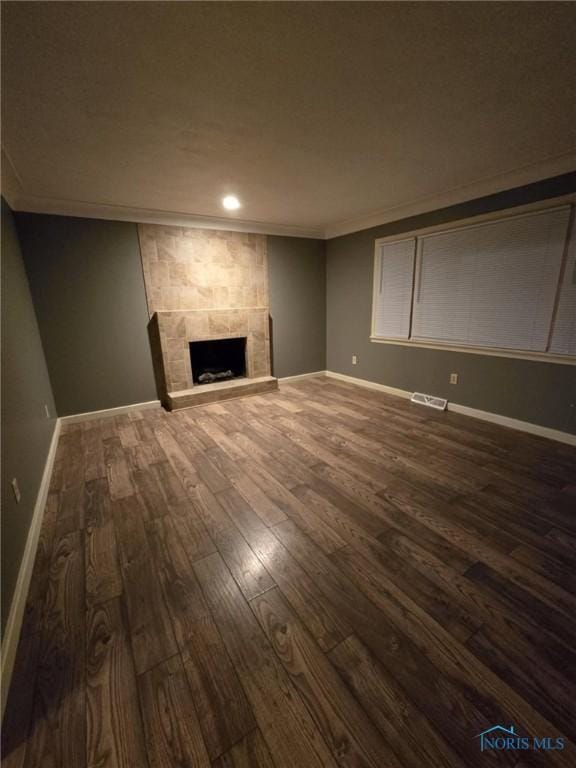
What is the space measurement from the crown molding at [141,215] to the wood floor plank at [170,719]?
3.67m

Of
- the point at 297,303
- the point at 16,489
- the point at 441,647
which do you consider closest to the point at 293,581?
the point at 441,647

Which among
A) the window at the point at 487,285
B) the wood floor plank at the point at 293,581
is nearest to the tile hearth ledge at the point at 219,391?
the window at the point at 487,285

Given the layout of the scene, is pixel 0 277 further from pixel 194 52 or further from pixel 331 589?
pixel 331 589

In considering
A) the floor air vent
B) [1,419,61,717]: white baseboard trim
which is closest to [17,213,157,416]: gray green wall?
[1,419,61,717]: white baseboard trim

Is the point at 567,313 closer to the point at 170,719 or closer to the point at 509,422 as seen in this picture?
the point at 509,422

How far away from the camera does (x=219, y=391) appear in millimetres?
4117

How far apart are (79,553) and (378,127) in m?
3.08

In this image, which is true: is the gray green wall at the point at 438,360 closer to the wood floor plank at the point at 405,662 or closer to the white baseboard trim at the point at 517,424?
the white baseboard trim at the point at 517,424

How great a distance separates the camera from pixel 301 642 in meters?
1.19

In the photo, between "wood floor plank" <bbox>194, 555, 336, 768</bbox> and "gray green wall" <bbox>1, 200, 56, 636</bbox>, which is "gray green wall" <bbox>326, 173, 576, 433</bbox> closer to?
"wood floor plank" <bbox>194, 555, 336, 768</bbox>

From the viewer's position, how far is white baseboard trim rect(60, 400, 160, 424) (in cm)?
346

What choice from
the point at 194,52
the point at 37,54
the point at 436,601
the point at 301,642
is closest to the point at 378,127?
the point at 194,52

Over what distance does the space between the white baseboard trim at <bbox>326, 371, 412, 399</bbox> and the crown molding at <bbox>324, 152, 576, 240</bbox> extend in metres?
2.17

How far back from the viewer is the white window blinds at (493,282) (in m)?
2.69
